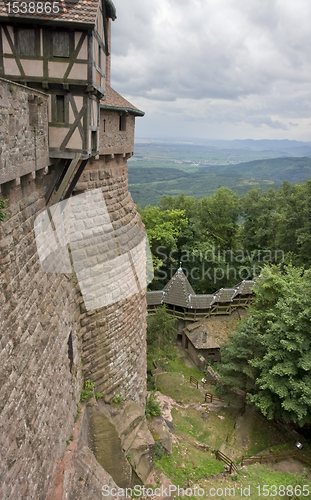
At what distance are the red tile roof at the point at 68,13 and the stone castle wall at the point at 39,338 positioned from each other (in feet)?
4.19

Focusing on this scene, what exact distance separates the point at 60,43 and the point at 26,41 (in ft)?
1.81

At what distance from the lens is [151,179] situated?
508ft

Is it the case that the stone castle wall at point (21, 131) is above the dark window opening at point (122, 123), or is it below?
below

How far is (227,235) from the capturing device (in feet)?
106

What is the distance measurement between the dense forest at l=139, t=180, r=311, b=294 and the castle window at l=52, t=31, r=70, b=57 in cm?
1904

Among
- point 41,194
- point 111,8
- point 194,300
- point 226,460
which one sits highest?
point 111,8

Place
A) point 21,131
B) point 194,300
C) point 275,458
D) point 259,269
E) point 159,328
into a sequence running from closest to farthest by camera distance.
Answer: point 21,131 → point 275,458 → point 159,328 → point 194,300 → point 259,269

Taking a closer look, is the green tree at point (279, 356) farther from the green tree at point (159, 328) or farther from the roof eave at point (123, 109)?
the roof eave at point (123, 109)

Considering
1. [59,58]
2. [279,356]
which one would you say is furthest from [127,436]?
[59,58]

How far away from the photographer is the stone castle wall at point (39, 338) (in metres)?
4.17

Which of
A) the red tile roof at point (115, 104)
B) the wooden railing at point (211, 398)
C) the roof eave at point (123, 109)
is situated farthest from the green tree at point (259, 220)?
the red tile roof at point (115, 104)

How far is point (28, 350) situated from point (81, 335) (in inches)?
116

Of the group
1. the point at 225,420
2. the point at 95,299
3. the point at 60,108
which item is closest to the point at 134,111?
the point at 60,108

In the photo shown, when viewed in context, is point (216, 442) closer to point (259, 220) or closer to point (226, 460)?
point (226, 460)
